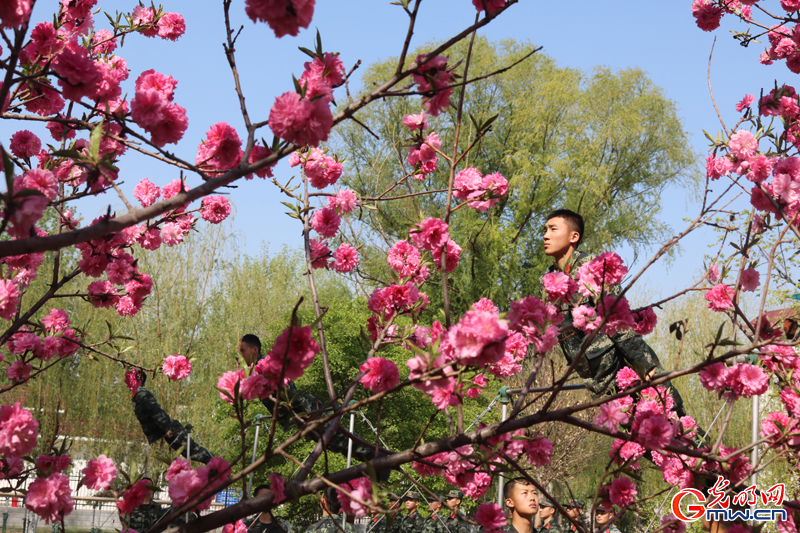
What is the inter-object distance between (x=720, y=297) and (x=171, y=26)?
280cm

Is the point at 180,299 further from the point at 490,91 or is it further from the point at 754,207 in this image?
the point at 754,207

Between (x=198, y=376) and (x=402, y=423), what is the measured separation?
18.7ft

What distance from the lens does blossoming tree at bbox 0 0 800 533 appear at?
4.39ft

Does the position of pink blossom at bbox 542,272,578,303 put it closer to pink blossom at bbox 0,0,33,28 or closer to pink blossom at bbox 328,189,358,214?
pink blossom at bbox 328,189,358,214

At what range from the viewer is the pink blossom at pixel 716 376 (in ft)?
6.43

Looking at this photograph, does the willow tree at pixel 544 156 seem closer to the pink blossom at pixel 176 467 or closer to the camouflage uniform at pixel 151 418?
the camouflage uniform at pixel 151 418

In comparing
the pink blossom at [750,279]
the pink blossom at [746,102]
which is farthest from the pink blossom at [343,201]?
the pink blossom at [746,102]

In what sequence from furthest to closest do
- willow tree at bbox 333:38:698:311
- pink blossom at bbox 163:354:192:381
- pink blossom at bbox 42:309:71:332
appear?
willow tree at bbox 333:38:698:311, pink blossom at bbox 163:354:192:381, pink blossom at bbox 42:309:71:332

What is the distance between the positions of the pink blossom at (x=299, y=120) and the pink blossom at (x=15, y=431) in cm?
109

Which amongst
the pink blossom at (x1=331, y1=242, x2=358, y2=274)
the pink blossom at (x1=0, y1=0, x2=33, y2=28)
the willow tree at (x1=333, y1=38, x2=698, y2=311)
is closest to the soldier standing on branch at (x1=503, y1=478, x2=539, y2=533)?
the pink blossom at (x1=331, y1=242, x2=358, y2=274)

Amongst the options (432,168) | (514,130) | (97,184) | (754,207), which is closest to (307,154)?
(432,168)

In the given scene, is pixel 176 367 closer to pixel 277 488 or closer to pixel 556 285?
pixel 277 488

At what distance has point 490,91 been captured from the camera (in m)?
18.0

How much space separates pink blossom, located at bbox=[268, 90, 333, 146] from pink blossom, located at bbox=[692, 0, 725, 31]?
3.29 meters
